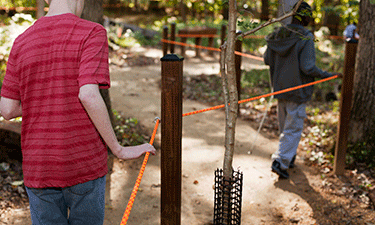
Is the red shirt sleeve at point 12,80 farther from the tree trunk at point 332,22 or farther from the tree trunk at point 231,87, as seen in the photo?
the tree trunk at point 332,22

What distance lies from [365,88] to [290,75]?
115 centimetres

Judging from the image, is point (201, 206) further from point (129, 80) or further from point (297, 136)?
point (129, 80)

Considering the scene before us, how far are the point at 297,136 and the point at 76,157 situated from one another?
3289 millimetres

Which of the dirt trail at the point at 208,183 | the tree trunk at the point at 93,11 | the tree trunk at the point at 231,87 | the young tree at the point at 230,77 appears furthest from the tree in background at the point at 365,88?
the tree trunk at the point at 93,11

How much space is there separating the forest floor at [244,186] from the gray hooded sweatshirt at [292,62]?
42.4 inches

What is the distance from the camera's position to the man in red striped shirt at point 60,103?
5.25 feet

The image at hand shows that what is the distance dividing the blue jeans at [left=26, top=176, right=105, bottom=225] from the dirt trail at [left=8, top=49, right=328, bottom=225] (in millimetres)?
1802

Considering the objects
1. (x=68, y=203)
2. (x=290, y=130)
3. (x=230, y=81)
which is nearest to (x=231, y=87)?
(x=230, y=81)

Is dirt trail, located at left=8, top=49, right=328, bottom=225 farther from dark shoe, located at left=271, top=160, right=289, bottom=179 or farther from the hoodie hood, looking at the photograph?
the hoodie hood

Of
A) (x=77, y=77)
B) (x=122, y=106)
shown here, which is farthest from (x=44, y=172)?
(x=122, y=106)

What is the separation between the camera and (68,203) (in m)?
1.79

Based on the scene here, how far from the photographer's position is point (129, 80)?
901cm

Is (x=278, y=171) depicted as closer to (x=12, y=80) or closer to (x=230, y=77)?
(x=230, y=77)

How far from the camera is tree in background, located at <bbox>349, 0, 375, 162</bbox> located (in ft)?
14.9
